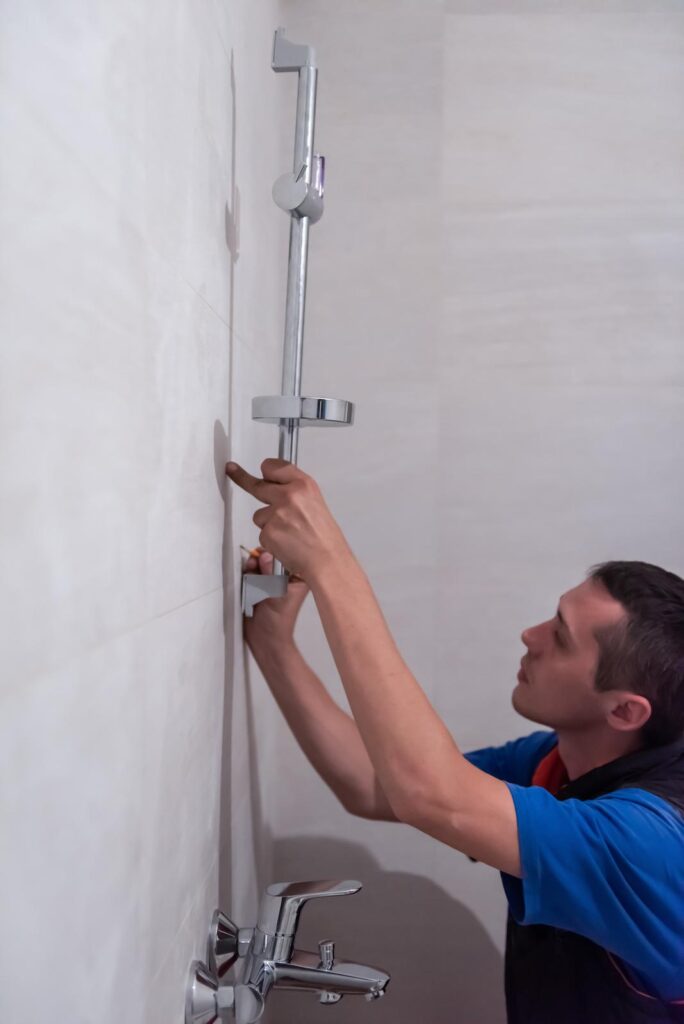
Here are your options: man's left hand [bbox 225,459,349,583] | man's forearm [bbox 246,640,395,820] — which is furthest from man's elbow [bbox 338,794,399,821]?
man's left hand [bbox 225,459,349,583]

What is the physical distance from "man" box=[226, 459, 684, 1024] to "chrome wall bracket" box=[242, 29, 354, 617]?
0.06 metres

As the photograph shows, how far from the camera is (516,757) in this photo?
1326mm

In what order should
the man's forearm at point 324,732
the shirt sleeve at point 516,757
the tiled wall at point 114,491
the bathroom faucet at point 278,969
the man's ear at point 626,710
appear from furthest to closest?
the shirt sleeve at point 516,757 → the man's forearm at point 324,732 → the man's ear at point 626,710 → the bathroom faucet at point 278,969 → the tiled wall at point 114,491

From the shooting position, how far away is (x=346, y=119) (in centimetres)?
142

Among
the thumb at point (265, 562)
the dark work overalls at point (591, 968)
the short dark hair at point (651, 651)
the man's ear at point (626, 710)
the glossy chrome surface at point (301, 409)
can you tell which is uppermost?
the glossy chrome surface at point (301, 409)

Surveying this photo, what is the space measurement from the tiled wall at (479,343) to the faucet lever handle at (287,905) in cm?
53

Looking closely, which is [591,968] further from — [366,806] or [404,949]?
[404,949]

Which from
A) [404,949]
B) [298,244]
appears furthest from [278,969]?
[298,244]

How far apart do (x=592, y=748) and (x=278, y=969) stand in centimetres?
50

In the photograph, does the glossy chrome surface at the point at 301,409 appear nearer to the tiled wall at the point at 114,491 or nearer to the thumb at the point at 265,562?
the tiled wall at the point at 114,491

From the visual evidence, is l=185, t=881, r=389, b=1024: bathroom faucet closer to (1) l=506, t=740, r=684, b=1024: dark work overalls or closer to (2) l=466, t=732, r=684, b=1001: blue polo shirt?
(2) l=466, t=732, r=684, b=1001: blue polo shirt

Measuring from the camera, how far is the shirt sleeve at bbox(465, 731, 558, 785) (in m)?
1.31

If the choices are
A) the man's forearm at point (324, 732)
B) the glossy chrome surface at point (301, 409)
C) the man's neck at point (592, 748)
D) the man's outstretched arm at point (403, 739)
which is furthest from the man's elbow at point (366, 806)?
the glossy chrome surface at point (301, 409)

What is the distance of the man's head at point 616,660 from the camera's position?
1.06 meters
